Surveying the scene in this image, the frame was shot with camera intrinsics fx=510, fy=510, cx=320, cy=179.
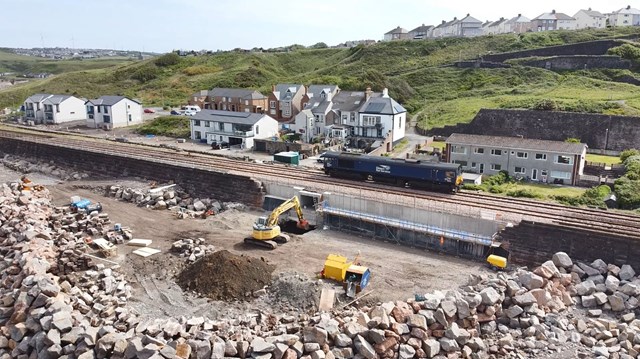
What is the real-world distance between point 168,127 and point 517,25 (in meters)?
89.1

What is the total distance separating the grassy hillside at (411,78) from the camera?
67.6 metres

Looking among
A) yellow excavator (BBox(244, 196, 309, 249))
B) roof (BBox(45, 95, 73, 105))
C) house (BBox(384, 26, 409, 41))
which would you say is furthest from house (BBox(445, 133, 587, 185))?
house (BBox(384, 26, 409, 41))

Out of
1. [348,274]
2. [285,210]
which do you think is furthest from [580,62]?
[348,274]

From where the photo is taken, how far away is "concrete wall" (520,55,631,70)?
7706 centimetres

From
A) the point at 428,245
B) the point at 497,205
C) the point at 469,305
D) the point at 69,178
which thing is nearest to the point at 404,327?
the point at 469,305

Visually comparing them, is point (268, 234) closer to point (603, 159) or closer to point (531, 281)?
point (531, 281)

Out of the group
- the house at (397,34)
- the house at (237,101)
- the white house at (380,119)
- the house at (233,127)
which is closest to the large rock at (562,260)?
the white house at (380,119)

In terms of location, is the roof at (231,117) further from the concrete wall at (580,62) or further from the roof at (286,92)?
the concrete wall at (580,62)

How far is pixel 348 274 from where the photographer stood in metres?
25.9

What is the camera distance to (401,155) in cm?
5284

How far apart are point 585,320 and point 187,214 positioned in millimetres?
26295

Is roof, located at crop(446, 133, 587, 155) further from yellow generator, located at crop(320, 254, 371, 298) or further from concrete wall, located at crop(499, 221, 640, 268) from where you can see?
yellow generator, located at crop(320, 254, 371, 298)

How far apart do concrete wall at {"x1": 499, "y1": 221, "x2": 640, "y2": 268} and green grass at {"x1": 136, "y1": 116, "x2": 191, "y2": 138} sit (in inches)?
1890

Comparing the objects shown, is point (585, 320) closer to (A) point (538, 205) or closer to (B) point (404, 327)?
(B) point (404, 327)
